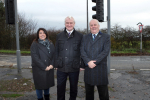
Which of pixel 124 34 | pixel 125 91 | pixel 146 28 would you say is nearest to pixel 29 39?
pixel 124 34

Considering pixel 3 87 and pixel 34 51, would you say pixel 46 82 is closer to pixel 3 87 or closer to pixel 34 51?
pixel 34 51

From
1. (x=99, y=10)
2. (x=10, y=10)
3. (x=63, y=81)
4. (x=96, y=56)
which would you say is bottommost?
(x=63, y=81)

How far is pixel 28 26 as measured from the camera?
2044 cm

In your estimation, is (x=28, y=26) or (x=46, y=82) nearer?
(x=46, y=82)

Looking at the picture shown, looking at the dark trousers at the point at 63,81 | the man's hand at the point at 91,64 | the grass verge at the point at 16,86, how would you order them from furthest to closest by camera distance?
the grass verge at the point at 16,86 < the dark trousers at the point at 63,81 < the man's hand at the point at 91,64

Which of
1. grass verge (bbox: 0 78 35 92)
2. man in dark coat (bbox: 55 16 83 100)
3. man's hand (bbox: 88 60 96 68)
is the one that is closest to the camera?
man's hand (bbox: 88 60 96 68)

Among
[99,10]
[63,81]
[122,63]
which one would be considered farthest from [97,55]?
[122,63]

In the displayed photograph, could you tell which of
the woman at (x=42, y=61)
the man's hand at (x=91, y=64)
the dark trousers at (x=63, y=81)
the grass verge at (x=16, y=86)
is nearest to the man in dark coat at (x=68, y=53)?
the dark trousers at (x=63, y=81)

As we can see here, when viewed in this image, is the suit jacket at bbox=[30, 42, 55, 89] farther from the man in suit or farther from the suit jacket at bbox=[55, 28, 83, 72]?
the man in suit

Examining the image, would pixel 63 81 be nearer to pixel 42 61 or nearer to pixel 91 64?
pixel 42 61

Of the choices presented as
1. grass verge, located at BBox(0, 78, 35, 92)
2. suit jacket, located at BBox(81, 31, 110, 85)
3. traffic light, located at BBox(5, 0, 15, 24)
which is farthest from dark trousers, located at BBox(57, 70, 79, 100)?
traffic light, located at BBox(5, 0, 15, 24)

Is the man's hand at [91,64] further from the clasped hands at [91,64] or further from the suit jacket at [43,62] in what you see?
the suit jacket at [43,62]

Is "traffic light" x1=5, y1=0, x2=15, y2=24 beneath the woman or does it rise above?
above

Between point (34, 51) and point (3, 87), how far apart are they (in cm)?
245
